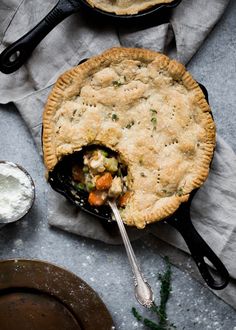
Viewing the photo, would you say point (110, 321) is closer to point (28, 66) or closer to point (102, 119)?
point (102, 119)

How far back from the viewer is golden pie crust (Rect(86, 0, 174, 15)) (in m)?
2.34

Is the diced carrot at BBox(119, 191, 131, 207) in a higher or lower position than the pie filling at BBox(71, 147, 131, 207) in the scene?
lower

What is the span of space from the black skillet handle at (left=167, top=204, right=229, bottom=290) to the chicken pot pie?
0.18ft

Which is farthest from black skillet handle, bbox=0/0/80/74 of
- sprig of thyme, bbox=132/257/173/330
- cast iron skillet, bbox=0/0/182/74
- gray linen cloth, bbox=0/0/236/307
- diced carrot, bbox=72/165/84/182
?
sprig of thyme, bbox=132/257/173/330

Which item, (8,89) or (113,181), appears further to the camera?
(8,89)

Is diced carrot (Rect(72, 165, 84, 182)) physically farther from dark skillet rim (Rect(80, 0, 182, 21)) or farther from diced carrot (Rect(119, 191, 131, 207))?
dark skillet rim (Rect(80, 0, 182, 21))

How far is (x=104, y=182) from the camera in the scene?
2264mm

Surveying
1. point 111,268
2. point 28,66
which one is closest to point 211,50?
point 28,66

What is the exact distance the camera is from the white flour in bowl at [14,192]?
94.1 inches

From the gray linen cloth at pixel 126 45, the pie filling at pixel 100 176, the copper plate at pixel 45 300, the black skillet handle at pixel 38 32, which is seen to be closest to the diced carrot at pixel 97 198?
the pie filling at pixel 100 176

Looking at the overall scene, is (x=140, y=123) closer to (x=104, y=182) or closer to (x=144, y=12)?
(x=104, y=182)

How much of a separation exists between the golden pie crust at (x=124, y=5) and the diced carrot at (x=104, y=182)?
0.61 m

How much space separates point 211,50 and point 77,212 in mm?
831

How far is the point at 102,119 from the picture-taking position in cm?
232
